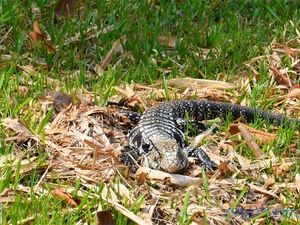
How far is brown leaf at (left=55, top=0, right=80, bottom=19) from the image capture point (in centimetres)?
740

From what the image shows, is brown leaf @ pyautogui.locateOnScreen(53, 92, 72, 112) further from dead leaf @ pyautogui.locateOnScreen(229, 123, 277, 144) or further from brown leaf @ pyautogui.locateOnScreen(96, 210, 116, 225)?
brown leaf @ pyautogui.locateOnScreen(96, 210, 116, 225)

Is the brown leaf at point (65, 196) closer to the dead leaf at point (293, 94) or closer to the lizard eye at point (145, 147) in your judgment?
the lizard eye at point (145, 147)

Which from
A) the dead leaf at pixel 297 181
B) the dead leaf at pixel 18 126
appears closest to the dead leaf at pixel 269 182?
the dead leaf at pixel 297 181

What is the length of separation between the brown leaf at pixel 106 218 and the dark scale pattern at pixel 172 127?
2.80 ft

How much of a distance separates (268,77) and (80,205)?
8.96 feet

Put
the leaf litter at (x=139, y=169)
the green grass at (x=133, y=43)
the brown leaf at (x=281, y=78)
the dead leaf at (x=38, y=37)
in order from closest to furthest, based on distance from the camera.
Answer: the leaf litter at (x=139, y=169)
the green grass at (x=133, y=43)
the brown leaf at (x=281, y=78)
the dead leaf at (x=38, y=37)

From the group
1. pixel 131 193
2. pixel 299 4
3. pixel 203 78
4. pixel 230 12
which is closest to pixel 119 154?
pixel 131 193

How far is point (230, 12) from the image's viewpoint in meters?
7.85

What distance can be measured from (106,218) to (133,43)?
2.96m

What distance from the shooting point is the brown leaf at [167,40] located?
711cm

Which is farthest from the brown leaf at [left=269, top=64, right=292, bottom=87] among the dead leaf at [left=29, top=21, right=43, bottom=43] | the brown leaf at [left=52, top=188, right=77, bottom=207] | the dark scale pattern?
the brown leaf at [left=52, top=188, right=77, bottom=207]

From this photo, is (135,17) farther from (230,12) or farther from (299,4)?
(299,4)

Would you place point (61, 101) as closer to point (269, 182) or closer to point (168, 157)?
point (168, 157)

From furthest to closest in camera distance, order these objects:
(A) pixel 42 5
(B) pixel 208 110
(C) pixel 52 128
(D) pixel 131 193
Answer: (A) pixel 42 5
(B) pixel 208 110
(C) pixel 52 128
(D) pixel 131 193
